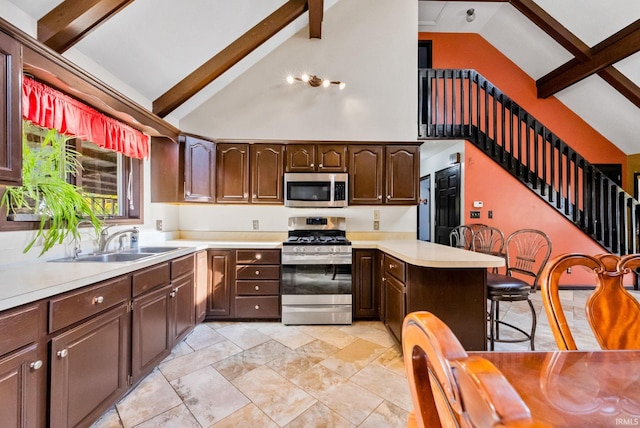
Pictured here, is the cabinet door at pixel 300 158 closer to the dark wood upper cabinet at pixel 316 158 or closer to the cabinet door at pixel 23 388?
the dark wood upper cabinet at pixel 316 158

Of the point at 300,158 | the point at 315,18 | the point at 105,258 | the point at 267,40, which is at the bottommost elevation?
the point at 105,258

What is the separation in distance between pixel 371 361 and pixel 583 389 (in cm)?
173

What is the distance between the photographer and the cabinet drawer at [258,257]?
2957 millimetres

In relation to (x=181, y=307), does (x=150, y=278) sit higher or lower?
higher

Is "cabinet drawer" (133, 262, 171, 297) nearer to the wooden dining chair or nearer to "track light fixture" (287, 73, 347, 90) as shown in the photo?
the wooden dining chair

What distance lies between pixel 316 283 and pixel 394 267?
35.0 inches

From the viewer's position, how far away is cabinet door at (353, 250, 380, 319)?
9.83 ft

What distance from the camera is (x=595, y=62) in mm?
4027

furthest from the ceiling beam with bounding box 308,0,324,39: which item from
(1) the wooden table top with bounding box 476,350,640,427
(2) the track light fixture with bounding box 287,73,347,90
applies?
(1) the wooden table top with bounding box 476,350,640,427

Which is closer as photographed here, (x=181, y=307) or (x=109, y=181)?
(x=181, y=307)

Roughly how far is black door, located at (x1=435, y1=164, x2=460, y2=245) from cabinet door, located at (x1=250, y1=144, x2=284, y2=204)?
2.81 m

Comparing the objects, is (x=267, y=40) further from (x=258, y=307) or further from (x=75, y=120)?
(x=258, y=307)

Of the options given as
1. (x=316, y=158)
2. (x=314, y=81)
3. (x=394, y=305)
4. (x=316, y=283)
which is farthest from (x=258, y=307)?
(x=314, y=81)

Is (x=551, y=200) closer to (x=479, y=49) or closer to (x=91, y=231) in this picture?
(x=479, y=49)
